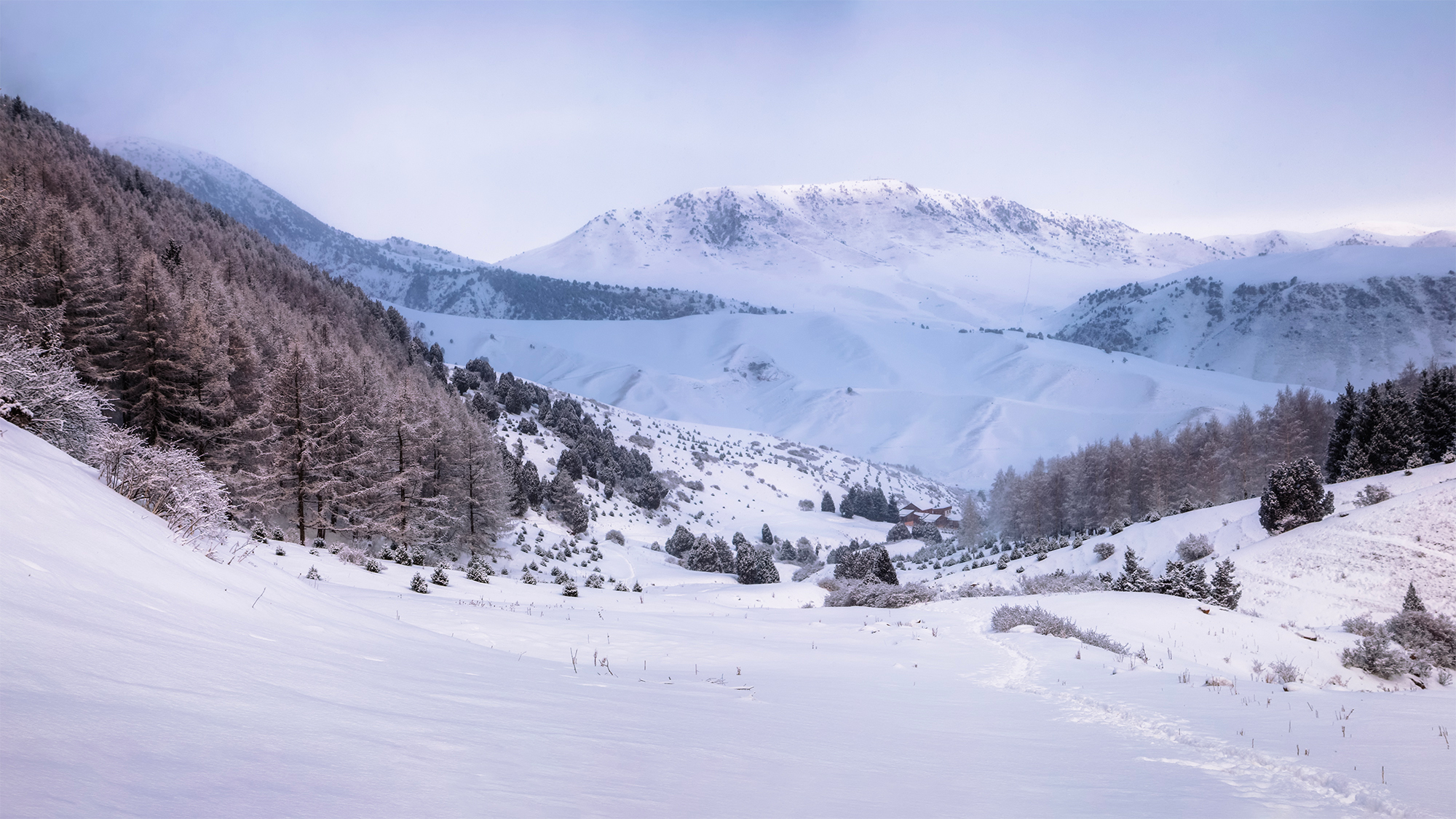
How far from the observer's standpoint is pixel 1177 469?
4572 centimetres

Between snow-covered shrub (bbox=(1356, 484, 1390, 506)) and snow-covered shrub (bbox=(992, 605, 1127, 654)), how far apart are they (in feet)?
68.2

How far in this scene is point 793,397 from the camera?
121 meters

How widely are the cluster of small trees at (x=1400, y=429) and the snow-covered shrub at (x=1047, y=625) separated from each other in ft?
97.7

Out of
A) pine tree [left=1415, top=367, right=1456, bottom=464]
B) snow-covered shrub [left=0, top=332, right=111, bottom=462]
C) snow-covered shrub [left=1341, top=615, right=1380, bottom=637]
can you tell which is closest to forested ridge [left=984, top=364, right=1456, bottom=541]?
pine tree [left=1415, top=367, right=1456, bottom=464]

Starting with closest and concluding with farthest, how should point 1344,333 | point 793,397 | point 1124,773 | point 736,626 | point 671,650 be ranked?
point 1124,773 → point 671,650 → point 736,626 → point 793,397 → point 1344,333

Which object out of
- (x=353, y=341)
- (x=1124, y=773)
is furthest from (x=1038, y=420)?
(x=1124, y=773)

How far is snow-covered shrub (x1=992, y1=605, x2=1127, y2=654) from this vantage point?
11104 mm

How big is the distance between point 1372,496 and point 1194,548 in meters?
6.28

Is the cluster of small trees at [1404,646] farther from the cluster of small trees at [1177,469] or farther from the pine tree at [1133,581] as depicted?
the cluster of small trees at [1177,469]

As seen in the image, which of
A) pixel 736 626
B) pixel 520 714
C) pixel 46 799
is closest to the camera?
pixel 46 799

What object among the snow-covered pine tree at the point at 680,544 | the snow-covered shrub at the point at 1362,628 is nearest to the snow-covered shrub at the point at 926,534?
the snow-covered pine tree at the point at 680,544

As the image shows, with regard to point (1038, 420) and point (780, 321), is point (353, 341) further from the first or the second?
point (780, 321)

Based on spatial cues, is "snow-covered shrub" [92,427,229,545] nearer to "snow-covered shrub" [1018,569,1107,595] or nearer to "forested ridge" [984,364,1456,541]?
"snow-covered shrub" [1018,569,1107,595]

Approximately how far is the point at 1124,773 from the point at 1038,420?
352ft
